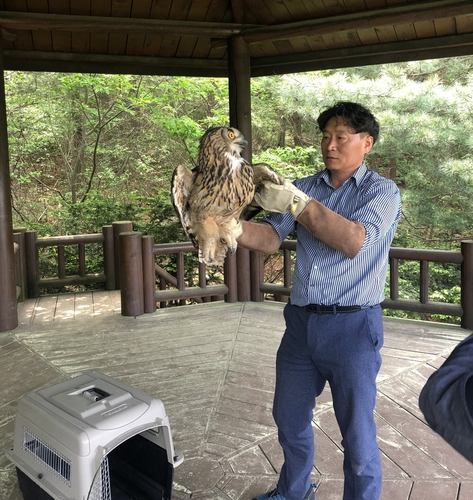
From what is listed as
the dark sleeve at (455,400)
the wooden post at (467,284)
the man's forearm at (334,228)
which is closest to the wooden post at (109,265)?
the wooden post at (467,284)

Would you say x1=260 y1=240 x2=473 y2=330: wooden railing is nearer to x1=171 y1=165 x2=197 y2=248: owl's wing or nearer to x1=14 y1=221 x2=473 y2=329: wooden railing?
x1=14 y1=221 x2=473 y2=329: wooden railing

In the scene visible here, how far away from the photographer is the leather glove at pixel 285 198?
1.73m

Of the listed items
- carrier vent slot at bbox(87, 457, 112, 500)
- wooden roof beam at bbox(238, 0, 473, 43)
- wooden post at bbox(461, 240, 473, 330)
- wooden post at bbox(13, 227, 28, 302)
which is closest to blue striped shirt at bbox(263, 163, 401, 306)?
carrier vent slot at bbox(87, 457, 112, 500)


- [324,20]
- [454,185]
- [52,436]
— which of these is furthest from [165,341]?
[454,185]

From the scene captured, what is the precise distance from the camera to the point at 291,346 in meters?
1.95

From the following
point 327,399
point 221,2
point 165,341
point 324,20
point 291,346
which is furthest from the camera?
point 221,2

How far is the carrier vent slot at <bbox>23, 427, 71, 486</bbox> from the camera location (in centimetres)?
177

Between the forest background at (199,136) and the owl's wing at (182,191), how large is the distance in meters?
5.31

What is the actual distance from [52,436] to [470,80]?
8.38 m

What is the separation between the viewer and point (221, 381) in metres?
3.40

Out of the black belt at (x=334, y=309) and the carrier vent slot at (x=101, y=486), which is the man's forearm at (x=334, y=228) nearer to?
the black belt at (x=334, y=309)

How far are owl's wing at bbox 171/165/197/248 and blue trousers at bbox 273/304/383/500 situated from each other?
533mm

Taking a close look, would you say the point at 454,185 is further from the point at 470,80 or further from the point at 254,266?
the point at 254,266

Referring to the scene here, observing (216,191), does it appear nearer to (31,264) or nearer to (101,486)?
(101,486)
